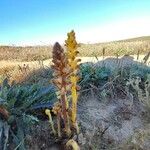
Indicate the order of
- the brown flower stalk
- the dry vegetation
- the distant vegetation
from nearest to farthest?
the brown flower stalk → the dry vegetation → the distant vegetation

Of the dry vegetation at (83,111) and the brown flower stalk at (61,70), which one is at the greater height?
the brown flower stalk at (61,70)

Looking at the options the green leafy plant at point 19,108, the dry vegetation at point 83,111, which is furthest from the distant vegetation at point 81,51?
the green leafy plant at point 19,108

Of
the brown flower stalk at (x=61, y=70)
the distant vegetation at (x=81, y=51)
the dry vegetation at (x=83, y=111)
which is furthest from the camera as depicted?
the distant vegetation at (x=81, y=51)

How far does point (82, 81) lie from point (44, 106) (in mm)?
1097

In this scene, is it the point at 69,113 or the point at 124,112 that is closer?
the point at 69,113

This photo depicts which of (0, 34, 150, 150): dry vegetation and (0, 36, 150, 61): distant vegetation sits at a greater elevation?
(0, 34, 150, 150): dry vegetation

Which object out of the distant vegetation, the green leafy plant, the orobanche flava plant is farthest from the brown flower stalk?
the distant vegetation

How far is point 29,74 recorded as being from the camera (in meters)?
8.03

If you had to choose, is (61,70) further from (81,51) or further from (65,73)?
(81,51)

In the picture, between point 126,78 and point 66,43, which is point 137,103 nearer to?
point 126,78

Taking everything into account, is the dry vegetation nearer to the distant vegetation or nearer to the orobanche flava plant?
the orobanche flava plant

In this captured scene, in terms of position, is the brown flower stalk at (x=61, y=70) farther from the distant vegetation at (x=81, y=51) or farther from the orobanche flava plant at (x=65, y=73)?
A: the distant vegetation at (x=81, y=51)

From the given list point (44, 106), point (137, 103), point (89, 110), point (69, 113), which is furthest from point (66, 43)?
point (137, 103)

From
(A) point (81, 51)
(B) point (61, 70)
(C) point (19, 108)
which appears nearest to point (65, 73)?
(B) point (61, 70)
